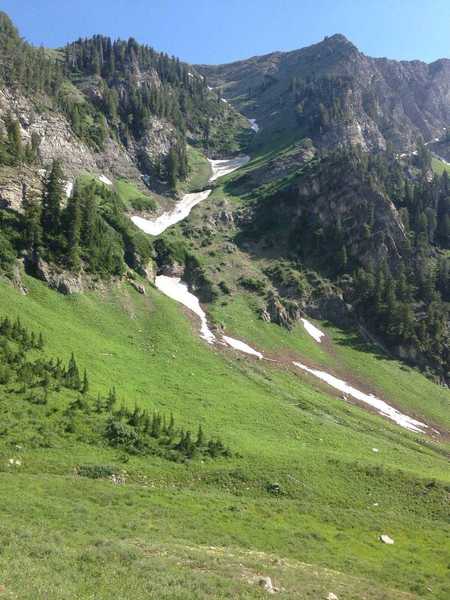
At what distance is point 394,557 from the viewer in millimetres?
28266

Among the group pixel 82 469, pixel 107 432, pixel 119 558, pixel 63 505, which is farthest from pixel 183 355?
pixel 119 558

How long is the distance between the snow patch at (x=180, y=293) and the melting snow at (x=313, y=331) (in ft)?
76.4

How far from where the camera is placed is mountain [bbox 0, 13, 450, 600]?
23812 millimetres

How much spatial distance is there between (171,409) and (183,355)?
1919 cm

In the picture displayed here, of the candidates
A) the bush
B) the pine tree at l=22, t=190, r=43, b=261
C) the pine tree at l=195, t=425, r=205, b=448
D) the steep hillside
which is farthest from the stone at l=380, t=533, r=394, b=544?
the steep hillside

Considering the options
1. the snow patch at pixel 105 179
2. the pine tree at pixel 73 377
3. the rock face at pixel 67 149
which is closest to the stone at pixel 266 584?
the pine tree at pixel 73 377

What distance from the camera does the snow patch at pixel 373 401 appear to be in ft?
233

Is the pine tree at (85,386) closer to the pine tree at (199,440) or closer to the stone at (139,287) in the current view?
the pine tree at (199,440)

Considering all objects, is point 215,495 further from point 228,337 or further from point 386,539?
point 228,337

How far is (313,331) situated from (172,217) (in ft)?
205

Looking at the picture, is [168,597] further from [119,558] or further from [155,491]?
[155,491]

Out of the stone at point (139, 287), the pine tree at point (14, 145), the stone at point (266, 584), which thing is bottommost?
the stone at point (266, 584)

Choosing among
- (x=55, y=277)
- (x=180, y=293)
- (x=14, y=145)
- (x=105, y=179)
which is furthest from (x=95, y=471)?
(x=105, y=179)

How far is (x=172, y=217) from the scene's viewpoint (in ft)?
463
